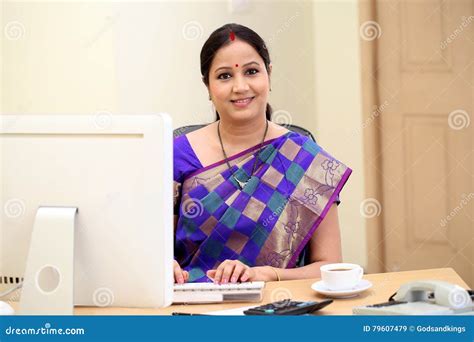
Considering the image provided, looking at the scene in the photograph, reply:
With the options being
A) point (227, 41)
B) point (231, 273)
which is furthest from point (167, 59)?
point (231, 273)

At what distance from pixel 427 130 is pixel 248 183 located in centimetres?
145

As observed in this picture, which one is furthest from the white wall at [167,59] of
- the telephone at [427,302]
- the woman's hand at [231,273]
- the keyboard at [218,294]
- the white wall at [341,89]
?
the telephone at [427,302]

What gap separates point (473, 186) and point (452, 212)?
6.0 inches

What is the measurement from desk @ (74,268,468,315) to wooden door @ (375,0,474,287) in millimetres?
1614

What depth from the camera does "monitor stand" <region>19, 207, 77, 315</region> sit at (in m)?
1.29

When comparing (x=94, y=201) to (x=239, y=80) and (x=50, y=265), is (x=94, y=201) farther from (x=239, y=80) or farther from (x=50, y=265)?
(x=239, y=80)

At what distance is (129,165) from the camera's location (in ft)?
4.18

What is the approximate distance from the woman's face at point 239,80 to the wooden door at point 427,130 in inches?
51.6

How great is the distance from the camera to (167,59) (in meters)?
3.30

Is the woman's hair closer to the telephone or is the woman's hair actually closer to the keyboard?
the keyboard

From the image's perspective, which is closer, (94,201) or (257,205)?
(94,201)
